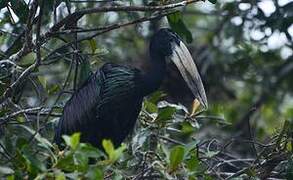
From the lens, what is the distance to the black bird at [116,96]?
5945 millimetres

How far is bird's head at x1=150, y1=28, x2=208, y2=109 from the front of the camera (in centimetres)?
625

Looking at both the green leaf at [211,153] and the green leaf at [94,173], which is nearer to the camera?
the green leaf at [94,173]

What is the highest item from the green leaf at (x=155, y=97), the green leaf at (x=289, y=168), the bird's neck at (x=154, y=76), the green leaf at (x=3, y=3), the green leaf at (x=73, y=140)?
the green leaf at (x=3, y=3)

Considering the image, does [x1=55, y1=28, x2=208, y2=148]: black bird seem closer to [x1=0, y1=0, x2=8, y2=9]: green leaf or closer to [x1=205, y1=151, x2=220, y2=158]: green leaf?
[x1=0, y1=0, x2=8, y2=9]: green leaf

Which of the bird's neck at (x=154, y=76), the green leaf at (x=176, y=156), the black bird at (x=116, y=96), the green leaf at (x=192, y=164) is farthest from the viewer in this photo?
the bird's neck at (x=154, y=76)

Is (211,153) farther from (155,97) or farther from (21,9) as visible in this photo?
(21,9)

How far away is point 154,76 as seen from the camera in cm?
612

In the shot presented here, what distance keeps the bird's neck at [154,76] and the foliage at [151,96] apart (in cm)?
11

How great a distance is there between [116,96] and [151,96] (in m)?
0.40

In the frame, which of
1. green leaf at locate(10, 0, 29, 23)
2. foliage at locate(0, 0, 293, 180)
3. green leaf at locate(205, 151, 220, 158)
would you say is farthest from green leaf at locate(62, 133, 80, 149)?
green leaf at locate(10, 0, 29, 23)

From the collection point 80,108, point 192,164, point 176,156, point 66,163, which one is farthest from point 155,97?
point 66,163

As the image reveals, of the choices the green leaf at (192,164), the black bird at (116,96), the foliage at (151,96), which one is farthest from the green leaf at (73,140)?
the black bird at (116,96)

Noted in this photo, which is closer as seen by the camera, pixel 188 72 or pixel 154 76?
pixel 154 76

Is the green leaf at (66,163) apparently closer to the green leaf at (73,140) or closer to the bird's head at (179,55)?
the green leaf at (73,140)
